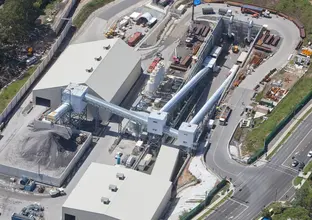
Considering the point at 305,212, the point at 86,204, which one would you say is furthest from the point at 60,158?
the point at 305,212

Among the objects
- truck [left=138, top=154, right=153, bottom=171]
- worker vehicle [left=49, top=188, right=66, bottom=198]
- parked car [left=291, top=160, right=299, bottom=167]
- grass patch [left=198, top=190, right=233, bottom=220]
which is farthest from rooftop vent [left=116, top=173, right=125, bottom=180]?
parked car [left=291, top=160, right=299, bottom=167]

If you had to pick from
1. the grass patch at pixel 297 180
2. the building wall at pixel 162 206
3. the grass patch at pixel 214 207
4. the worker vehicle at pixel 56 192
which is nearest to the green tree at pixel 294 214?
the grass patch at pixel 297 180

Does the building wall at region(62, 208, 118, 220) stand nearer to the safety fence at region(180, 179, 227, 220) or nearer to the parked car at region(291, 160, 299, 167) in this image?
the safety fence at region(180, 179, 227, 220)

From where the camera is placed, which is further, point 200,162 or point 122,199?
point 200,162

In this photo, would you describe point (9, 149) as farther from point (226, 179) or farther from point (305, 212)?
point (305, 212)

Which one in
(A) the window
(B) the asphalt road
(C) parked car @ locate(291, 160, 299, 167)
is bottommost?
(A) the window
